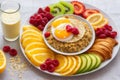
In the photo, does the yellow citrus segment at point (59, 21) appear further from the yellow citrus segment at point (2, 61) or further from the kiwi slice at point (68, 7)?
the yellow citrus segment at point (2, 61)

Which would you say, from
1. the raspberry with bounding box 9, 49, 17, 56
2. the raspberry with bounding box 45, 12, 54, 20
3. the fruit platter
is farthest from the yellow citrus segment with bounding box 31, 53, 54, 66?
the raspberry with bounding box 45, 12, 54, 20

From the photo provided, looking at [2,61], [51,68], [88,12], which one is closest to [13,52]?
[2,61]

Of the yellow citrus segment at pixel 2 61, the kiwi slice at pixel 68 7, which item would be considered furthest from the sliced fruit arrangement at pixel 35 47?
the kiwi slice at pixel 68 7

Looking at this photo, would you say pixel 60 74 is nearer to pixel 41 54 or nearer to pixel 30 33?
pixel 41 54

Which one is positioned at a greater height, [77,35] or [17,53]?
[77,35]

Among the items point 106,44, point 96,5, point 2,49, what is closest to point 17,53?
point 2,49

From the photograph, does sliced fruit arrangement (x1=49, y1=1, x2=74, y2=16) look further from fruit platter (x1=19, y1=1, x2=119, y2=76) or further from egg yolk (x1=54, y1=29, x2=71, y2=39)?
egg yolk (x1=54, y1=29, x2=71, y2=39)
